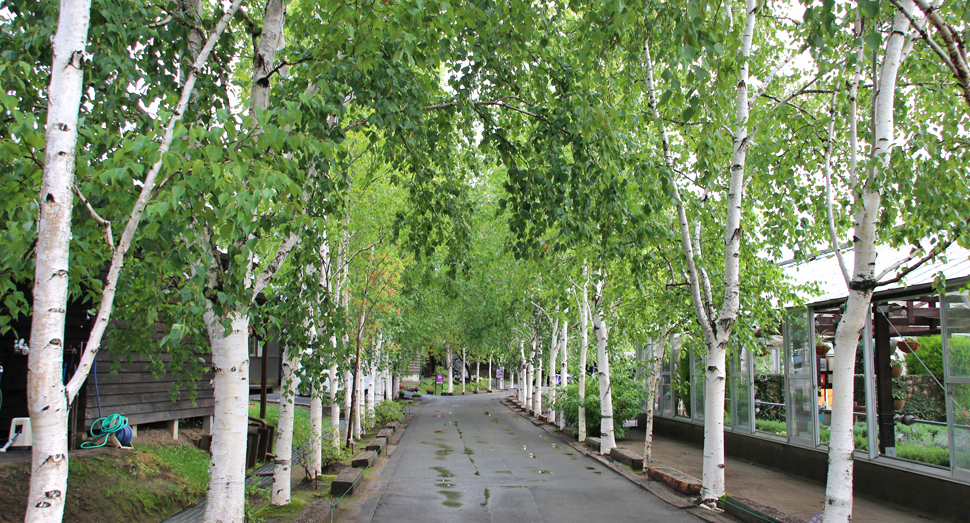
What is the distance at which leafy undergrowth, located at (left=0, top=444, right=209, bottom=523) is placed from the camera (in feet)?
23.6

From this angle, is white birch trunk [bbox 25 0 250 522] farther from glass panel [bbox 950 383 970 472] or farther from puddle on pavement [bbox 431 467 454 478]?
glass panel [bbox 950 383 970 472]

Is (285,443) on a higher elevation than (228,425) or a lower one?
lower

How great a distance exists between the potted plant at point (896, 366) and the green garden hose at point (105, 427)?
42.8 ft

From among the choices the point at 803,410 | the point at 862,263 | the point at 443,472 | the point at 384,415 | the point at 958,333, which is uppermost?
the point at 862,263

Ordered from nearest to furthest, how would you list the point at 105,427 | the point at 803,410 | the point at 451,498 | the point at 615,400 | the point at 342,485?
1. the point at 342,485
2. the point at 451,498
3. the point at 105,427
4. the point at 803,410
5. the point at 615,400

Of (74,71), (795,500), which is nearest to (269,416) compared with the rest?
(795,500)

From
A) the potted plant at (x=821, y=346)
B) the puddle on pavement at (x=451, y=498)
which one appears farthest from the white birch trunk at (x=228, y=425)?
the potted plant at (x=821, y=346)

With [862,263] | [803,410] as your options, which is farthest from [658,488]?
[862,263]

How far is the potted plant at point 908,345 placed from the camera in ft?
34.3

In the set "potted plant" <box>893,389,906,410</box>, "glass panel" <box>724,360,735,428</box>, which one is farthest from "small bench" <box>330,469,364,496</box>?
"glass panel" <box>724,360,735,428</box>

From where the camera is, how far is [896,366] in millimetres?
10867

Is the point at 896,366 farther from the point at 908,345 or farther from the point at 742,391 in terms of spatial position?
the point at 742,391

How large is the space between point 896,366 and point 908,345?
477 mm

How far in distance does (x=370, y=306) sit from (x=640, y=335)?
6.93 metres
